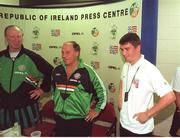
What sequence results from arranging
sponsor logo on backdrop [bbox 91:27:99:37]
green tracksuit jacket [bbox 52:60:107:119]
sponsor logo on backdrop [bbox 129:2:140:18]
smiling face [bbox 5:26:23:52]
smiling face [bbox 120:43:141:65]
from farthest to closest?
sponsor logo on backdrop [bbox 91:27:99:37], sponsor logo on backdrop [bbox 129:2:140:18], smiling face [bbox 5:26:23:52], green tracksuit jacket [bbox 52:60:107:119], smiling face [bbox 120:43:141:65]

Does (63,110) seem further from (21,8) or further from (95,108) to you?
(21,8)

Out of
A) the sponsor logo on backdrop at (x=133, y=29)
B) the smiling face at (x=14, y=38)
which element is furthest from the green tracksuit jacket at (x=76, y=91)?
the sponsor logo on backdrop at (x=133, y=29)

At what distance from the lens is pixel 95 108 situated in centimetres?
319

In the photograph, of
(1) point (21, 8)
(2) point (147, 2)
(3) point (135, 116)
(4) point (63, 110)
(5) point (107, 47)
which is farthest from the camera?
(1) point (21, 8)

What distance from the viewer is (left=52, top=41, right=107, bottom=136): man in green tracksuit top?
9.96 feet

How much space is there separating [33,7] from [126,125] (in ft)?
9.41

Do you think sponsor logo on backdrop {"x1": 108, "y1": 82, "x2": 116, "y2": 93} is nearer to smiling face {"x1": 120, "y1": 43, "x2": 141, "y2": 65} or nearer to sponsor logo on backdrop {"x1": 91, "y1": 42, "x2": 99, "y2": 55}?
sponsor logo on backdrop {"x1": 91, "y1": 42, "x2": 99, "y2": 55}

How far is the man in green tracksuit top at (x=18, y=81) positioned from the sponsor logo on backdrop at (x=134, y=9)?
1.12 meters

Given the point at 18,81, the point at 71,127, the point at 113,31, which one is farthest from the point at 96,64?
the point at 71,127

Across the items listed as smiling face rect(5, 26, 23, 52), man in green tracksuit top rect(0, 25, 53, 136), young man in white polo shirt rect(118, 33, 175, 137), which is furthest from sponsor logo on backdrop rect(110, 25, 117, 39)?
young man in white polo shirt rect(118, 33, 175, 137)

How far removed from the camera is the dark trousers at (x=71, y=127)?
3.09m

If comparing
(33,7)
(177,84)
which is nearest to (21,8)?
(33,7)

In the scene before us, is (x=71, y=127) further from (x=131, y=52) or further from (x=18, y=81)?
(x=131, y=52)

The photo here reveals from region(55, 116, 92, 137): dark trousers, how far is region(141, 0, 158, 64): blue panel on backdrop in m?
0.98
